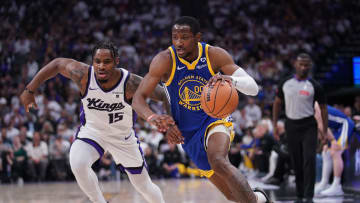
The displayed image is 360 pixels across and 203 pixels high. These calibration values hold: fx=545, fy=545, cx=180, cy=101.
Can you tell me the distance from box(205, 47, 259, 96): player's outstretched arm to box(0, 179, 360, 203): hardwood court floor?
3.27 meters

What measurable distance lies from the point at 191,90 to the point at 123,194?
4.75m

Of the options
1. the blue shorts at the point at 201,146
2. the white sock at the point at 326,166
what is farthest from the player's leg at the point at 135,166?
the white sock at the point at 326,166

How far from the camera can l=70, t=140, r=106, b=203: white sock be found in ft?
16.3

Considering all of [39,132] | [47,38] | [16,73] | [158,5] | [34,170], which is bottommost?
[34,170]

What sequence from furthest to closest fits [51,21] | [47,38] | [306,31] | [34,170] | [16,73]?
[306,31] → [51,21] → [47,38] → [16,73] → [34,170]

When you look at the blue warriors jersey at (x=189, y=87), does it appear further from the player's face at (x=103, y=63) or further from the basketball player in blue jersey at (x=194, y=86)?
the player's face at (x=103, y=63)

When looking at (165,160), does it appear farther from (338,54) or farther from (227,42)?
(338,54)

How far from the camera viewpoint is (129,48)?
16219 millimetres

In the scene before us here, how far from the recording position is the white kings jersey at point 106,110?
532 cm

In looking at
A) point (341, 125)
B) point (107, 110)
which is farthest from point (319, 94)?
point (107, 110)

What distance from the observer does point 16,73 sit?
48.0ft

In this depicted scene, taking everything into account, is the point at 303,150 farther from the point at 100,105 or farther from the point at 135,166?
the point at 100,105

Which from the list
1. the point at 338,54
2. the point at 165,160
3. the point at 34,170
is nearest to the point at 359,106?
the point at 165,160

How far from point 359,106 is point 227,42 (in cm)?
649
